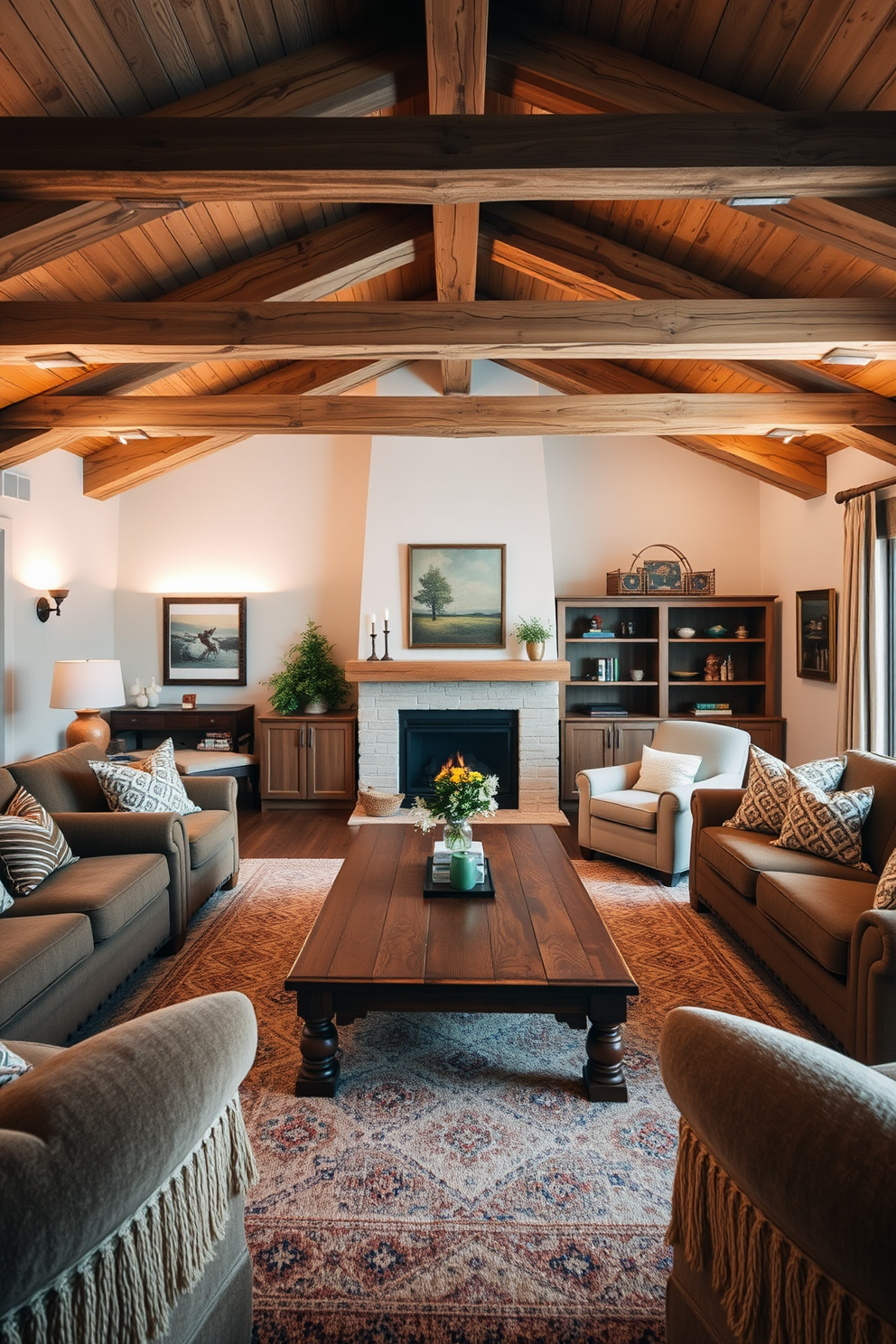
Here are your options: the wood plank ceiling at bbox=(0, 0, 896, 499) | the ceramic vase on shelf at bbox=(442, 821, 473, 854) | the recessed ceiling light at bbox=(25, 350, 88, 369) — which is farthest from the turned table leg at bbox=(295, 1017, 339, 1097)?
the recessed ceiling light at bbox=(25, 350, 88, 369)

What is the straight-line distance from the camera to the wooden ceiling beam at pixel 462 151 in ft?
8.61

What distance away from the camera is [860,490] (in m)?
5.02

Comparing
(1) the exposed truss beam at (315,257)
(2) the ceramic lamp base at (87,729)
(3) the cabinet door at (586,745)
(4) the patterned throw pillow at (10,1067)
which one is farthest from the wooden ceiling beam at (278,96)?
(3) the cabinet door at (586,745)

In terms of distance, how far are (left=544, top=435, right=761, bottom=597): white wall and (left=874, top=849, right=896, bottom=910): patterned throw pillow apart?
183 inches

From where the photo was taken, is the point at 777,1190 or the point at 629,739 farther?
the point at 629,739

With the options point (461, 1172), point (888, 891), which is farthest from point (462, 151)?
point (461, 1172)

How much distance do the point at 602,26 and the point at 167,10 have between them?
166 centimetres

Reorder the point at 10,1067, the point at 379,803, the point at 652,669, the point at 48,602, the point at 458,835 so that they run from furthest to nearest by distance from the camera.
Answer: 1. the point at 652,669
2. the point at 379,803
3. the point at 48,602
4. the point at 458,835
5. the point at 10,1067

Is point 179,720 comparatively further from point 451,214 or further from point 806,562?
point 806,562

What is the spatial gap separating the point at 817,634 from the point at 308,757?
415 cm

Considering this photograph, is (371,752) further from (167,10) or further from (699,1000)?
(167,10)

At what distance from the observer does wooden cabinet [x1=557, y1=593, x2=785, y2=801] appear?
21.7 ft

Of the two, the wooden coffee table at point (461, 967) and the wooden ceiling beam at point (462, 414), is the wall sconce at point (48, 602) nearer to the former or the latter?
the wooden ceiling beam at point (462, 414)

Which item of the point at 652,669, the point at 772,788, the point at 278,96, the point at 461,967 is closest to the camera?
the point at 461,967
